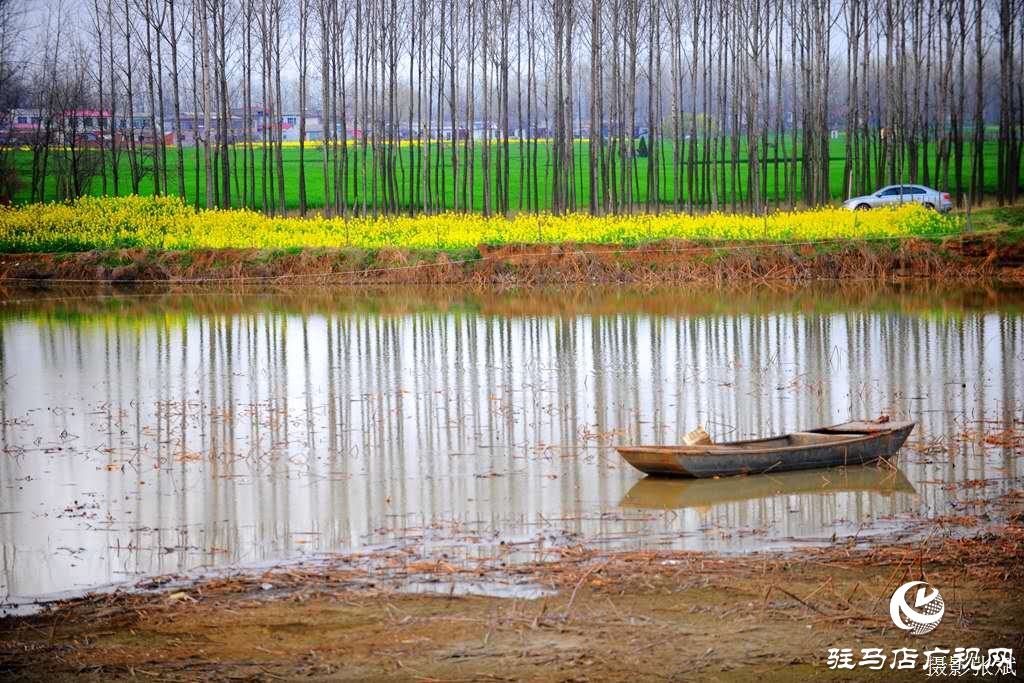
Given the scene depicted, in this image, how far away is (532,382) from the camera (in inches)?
672

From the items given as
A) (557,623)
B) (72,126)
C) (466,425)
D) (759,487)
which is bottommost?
(557,623)

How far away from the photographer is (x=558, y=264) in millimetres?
32719

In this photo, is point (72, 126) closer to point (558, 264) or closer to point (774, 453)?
point (558, 264)

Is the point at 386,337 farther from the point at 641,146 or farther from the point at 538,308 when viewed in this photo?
the point at 641,146

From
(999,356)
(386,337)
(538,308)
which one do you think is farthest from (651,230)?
(999,356)

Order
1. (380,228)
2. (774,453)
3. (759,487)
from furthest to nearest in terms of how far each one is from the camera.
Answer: (380,228) < (774,453) < (759,487)

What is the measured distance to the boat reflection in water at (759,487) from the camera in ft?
33.9

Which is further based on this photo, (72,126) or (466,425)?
(72,126)

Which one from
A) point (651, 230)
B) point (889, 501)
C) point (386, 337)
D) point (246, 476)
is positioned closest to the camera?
point (889, 501)

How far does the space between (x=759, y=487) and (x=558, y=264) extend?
22292 millimetres

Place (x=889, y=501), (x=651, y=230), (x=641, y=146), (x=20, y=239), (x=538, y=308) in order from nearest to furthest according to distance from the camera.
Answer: (x=889, y=501) → (x=538, y=308) → (x=651, y=230) → (x=20, y=239) → (x=641, y=146)

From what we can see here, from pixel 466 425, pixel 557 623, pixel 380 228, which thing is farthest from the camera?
pixel 380 228

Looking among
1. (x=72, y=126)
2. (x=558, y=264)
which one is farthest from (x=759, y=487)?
(x=72, y=126)

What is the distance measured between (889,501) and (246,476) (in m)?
5.78
